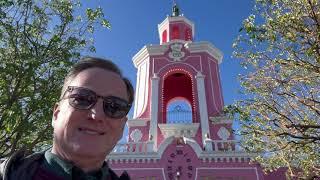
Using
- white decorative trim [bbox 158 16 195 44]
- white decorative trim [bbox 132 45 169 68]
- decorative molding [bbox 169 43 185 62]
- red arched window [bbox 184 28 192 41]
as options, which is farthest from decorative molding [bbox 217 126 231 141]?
white decorative trim [bbox 158 16 195 44]

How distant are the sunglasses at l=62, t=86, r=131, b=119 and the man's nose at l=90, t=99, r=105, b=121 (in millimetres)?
16

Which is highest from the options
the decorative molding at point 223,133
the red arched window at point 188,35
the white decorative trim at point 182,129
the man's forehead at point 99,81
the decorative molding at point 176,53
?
the red arched window at point 188,35

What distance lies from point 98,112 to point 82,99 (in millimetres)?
113

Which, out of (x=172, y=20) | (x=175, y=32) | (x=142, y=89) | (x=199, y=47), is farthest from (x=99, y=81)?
(x=172, y=20)

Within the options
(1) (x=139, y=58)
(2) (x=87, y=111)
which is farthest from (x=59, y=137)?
(1) (x=139, y=58)

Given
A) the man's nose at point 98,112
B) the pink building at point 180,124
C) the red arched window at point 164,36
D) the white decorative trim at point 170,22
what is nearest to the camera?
the man's nose at point 98,112

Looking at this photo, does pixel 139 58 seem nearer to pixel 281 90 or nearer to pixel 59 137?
pixel 281 90

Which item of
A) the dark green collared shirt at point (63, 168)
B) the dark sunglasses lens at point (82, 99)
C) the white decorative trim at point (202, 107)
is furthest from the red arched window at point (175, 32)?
the dark green collared shirt at point (63, 168)

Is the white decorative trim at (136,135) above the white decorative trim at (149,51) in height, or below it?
below

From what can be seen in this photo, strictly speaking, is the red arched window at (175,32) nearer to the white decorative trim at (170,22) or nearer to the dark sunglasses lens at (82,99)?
the white decorative trim at (170,22)

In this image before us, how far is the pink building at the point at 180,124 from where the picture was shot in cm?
1753

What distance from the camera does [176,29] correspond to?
2672cm

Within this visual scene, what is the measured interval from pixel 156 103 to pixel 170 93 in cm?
481

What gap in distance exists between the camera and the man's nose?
1828 millimetres
